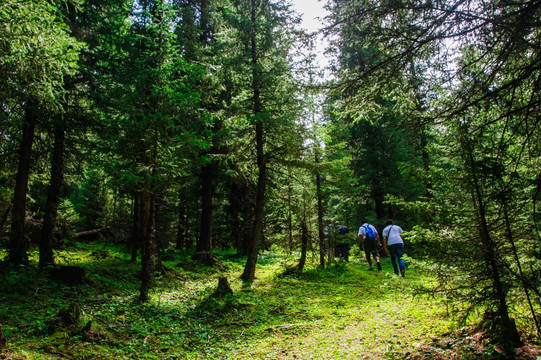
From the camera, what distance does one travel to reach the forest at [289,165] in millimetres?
3840

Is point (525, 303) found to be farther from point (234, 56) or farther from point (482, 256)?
point (234, 56)

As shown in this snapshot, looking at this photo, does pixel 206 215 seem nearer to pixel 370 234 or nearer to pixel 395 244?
pixel 370 234

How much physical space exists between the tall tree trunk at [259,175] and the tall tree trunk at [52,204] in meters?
6.26

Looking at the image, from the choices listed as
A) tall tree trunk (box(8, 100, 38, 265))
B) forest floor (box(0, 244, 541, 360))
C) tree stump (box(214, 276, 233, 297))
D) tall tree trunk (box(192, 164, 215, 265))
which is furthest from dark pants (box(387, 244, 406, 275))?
tall tree trunk (box(8, 100, 38, 265))

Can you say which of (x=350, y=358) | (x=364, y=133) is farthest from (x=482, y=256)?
(x=364, y=133)

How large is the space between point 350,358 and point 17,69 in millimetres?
7786

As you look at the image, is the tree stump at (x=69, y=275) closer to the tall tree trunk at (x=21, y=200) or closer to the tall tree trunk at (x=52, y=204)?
the tall tree trunk at (x=52, y=204)

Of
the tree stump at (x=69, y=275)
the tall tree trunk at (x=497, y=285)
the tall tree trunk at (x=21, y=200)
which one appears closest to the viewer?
the tall tree trunk at (x=497, y=285)

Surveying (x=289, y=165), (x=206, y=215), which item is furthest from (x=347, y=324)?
(x=206, y=215)

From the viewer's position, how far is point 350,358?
4.61 m

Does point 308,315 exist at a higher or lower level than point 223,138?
lower

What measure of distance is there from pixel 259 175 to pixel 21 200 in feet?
24.8

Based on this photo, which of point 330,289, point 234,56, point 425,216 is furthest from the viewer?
point 234,56

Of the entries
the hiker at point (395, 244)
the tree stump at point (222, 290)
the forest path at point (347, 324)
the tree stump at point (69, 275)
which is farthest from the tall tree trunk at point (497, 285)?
the tree stump at point (69, 275)
